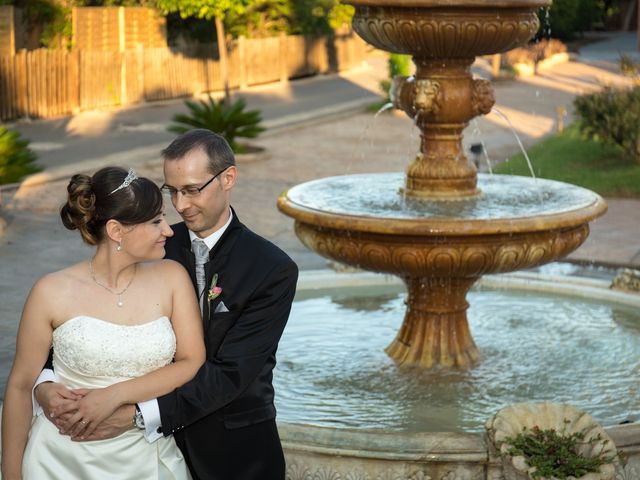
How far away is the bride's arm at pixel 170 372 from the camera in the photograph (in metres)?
3.92

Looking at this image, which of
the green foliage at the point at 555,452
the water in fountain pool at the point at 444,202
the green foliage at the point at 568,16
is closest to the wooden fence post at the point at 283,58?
the green foliage at the point at 568,16

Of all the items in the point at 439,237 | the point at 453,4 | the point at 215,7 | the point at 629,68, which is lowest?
the point at 629,68

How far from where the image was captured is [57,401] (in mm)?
3965

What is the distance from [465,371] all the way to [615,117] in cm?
1271

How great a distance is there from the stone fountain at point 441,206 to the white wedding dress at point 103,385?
10.8ft

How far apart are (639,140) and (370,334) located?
38.3ft

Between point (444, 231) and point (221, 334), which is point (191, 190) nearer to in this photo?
point (221, 334)

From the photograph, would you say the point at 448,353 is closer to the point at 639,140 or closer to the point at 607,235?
the point at 607,235

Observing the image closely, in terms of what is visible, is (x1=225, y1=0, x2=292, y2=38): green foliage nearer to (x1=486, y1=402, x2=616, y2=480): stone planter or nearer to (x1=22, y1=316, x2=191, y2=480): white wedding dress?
(x1=486, y1=402, x2=616, y2=480): stone planter

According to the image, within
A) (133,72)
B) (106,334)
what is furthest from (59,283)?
(133,72)

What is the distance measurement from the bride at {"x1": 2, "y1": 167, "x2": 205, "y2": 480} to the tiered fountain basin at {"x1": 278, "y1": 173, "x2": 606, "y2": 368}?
327cm

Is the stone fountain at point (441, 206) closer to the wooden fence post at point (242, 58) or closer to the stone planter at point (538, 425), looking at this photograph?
the stone planter at point (538, 425)

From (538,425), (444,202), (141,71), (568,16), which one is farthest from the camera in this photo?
→ (568,16)

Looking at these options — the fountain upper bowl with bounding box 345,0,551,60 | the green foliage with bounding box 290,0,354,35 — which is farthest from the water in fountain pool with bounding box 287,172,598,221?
the green foliage with bounding box 290,0,354,35
